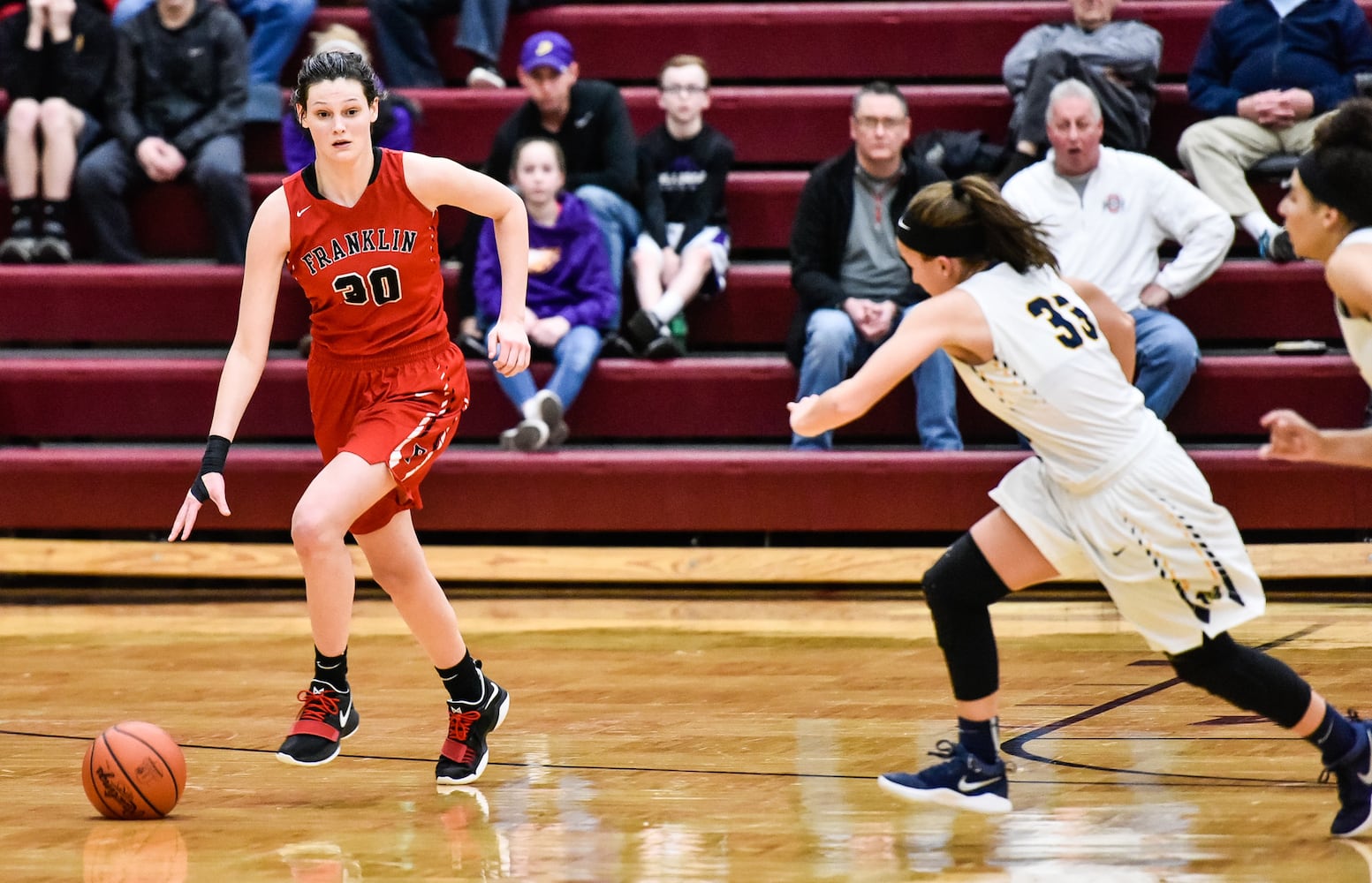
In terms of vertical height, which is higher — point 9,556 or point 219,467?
point 219,467

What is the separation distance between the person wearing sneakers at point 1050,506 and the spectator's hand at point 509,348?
842mm

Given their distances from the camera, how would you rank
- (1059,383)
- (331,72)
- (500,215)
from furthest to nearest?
1. (500,215)
2. (331,72)
3. (1059,383)

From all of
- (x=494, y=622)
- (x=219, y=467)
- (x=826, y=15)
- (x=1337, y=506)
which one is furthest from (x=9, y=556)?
(x=1337, y=506)

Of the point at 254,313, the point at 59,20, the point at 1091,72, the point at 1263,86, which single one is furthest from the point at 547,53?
the point at 254,313

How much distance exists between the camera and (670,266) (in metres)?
7.67

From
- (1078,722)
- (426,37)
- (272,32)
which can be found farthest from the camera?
(426,37)

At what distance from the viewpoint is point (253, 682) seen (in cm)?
541

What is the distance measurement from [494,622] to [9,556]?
2.47 metres

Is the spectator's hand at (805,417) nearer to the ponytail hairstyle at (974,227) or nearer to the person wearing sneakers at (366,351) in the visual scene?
the ponytail hairstyle at (974,227)

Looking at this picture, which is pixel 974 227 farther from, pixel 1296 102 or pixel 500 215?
pixel 1296 102

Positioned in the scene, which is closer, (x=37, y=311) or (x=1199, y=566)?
(x=1199, y=566)

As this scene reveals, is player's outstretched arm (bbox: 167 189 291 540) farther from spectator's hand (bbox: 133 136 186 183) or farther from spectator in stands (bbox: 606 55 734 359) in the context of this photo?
spectator's hand (bbox: 133 136 186 183)

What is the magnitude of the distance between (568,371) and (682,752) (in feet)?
10.4

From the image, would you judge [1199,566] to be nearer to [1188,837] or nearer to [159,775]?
[1188,837]
